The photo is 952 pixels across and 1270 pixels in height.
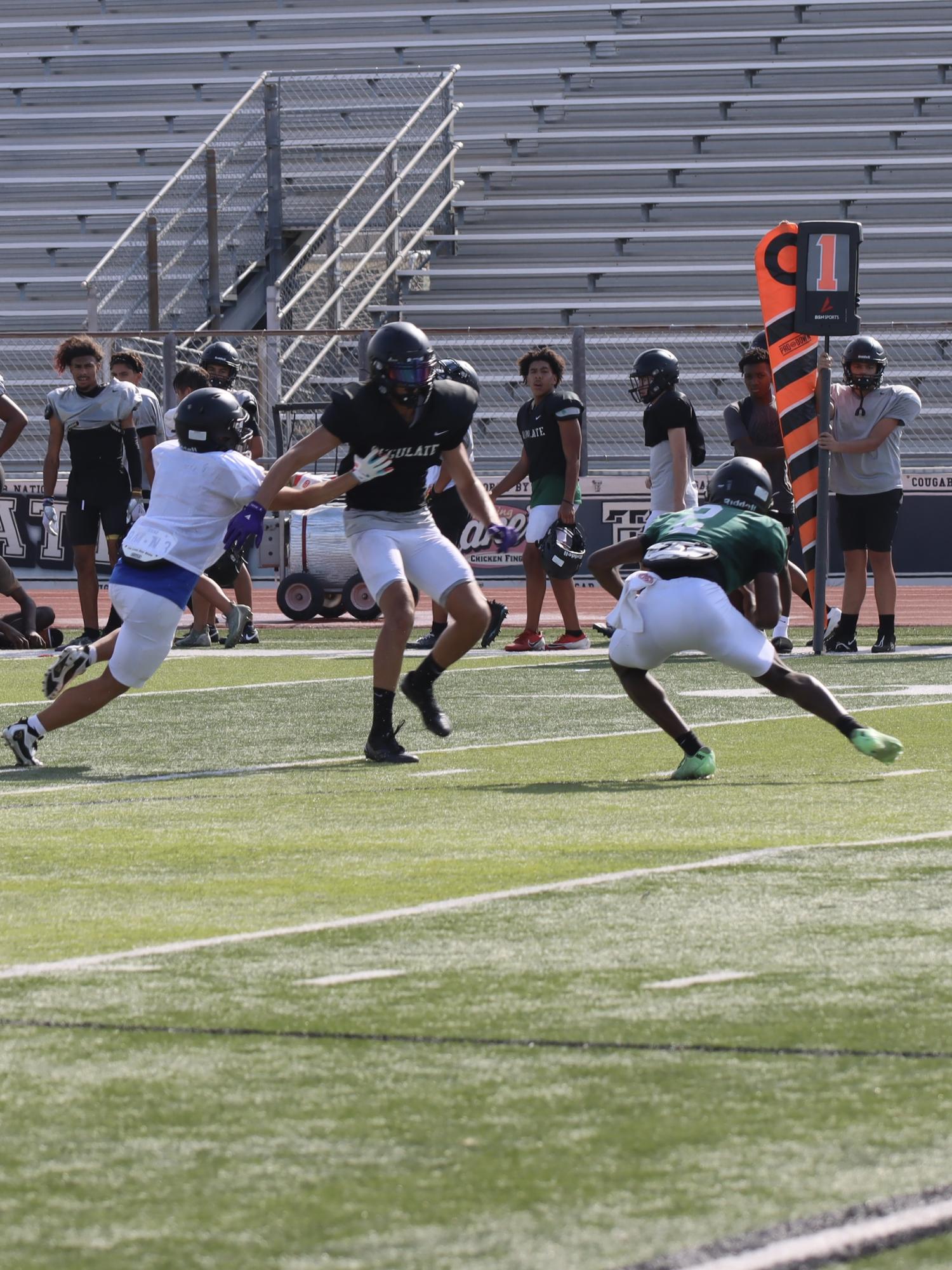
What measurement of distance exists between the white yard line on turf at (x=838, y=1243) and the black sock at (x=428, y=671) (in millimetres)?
5688

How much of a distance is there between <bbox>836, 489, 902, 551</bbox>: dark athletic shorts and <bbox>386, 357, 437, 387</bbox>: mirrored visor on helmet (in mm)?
5972

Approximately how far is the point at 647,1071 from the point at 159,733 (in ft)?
20.1

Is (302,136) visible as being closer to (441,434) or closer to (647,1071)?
(441,434)

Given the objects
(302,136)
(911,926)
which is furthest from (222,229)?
(911,926)

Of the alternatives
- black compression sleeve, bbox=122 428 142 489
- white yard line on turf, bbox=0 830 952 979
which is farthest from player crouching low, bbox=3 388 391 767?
black compression sleeve, bbox=122 428 142 489

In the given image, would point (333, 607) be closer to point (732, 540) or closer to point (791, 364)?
point (791, 364)

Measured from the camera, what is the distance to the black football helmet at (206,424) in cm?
816

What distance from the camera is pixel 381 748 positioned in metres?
8.27

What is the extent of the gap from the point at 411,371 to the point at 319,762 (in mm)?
1498

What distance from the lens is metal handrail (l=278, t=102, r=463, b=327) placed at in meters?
23.6

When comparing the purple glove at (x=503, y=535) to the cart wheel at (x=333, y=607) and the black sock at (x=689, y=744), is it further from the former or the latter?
the cart wheel at (x=333, y=607)

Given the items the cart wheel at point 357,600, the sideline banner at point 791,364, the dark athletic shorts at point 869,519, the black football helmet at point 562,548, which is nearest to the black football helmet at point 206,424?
the black football helmet at point 562,548

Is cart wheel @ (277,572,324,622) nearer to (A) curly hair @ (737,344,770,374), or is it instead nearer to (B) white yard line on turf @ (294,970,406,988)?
(A) curly hair @ (737,344,770,374)

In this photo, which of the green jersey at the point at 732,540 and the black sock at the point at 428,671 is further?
the black sock at the point at 428,671
